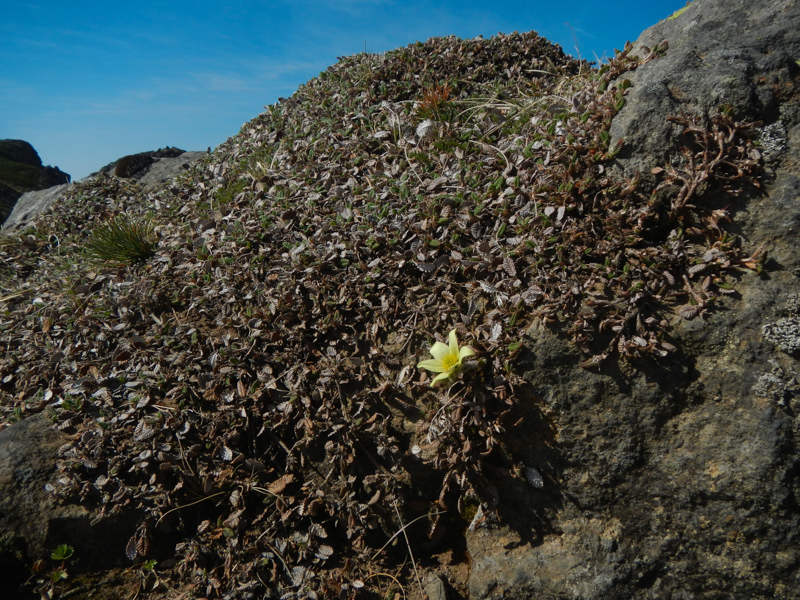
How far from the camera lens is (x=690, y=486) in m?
2.81

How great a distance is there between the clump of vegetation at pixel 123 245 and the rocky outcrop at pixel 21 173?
1335cm

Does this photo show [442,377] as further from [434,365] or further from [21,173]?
[21,173]

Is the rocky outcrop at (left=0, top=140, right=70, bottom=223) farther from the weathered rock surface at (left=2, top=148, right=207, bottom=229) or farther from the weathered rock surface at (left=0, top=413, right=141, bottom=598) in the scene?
the weathered rock surface at (left=0, top=413, right=141, bottom=598)

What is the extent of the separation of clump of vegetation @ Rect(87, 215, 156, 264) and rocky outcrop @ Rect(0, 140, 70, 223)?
13347 mm

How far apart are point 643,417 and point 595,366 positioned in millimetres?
383

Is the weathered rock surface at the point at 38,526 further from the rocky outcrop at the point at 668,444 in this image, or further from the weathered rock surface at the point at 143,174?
the weathered rock surface at the point at 143,174

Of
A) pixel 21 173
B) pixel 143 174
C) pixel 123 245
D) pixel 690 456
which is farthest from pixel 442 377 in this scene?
pixel 21 173

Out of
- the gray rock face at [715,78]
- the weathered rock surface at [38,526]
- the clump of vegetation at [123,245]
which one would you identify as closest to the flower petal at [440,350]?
the gray rock face at [715,78]

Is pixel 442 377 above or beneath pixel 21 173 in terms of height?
beneath

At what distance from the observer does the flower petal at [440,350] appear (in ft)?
10.4

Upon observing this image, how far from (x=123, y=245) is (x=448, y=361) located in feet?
13.4

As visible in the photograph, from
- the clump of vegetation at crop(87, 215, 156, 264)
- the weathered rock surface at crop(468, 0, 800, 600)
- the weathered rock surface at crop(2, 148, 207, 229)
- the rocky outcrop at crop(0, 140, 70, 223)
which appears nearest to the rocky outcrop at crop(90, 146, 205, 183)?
the weathered rock surface at crop(2, 148, 207, 229)

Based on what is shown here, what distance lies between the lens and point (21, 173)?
2052 cm

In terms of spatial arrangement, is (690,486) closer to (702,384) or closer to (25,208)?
(702,384)
